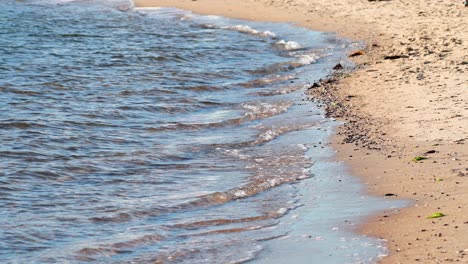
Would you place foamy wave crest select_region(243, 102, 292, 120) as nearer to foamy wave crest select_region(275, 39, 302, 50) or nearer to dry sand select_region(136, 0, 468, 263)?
dry sand select_region(136, 0, 468, 263)

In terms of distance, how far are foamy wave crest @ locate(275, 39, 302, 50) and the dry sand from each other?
1.24 meters

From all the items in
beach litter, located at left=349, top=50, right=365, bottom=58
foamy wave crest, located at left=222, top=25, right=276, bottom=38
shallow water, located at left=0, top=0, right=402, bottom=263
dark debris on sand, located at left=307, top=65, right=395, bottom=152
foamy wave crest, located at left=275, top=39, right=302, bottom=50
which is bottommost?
shallow water, located at left=0, top=0, right=402, bottom=263

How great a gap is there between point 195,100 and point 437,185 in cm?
547

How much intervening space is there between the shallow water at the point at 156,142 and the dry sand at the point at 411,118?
1.35 feet

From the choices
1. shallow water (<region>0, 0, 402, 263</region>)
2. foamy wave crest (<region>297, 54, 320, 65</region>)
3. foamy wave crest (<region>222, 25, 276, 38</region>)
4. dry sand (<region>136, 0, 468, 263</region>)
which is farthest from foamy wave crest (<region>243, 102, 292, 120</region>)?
foamy wave crest (<region>222, 25, 276, 38</region>)

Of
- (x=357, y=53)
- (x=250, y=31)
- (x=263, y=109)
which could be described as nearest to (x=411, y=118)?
(x=263, y=109)

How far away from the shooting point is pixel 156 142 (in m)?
9.92

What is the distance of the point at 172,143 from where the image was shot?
9844mm

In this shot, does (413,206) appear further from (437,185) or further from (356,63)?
(356,63)

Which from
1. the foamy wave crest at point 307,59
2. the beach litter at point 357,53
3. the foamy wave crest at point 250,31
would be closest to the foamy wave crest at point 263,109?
the foamy wave crest at point 307,59

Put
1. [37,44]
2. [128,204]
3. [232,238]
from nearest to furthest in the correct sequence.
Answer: [232,238]
[128,204]
[37,44]

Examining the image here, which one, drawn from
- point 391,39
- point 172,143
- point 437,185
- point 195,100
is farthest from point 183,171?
point 391,39

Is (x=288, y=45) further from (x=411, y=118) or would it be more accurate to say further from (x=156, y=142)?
(x=156, y=142)

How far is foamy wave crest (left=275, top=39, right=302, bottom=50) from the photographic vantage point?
16697 mm
